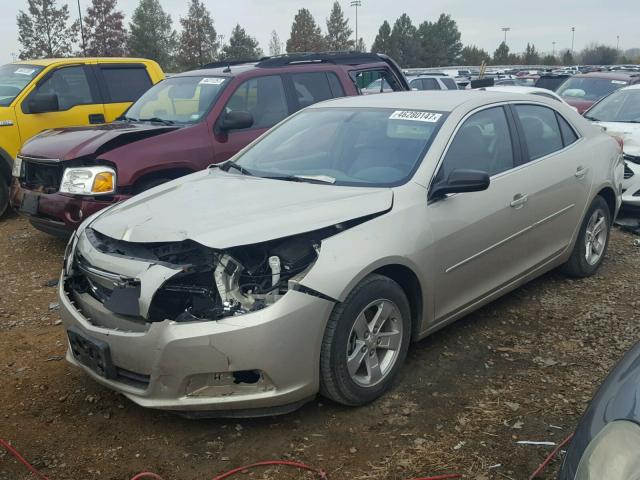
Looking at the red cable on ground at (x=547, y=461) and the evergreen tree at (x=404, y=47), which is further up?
the evergreen tree at (x=404, y=47)

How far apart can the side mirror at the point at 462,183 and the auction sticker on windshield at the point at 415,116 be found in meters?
0.55

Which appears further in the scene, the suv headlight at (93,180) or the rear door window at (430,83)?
the rear door window at (430,83)

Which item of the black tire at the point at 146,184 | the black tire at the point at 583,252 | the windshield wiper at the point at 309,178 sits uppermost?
the windshield wiper at the point at 309,178

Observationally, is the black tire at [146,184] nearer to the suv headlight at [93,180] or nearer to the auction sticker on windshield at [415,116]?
the suv headlight at [93,180]

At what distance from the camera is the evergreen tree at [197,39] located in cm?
4788

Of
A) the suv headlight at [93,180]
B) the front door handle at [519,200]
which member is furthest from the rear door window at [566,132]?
the suv headlight at [93,180]

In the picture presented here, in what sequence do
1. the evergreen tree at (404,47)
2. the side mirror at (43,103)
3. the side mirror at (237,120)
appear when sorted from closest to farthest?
the side mirror at (237,120), the side mirror at (43,103), the evergreen tree at (404,47)

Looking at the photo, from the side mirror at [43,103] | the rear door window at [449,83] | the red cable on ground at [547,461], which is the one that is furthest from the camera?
the rear door window at [449,83]

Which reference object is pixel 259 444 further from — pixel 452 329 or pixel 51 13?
pixel 51 13

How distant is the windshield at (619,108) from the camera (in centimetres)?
825

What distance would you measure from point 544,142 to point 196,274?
119 inches

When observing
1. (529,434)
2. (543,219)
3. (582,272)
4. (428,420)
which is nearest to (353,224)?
(428,420)

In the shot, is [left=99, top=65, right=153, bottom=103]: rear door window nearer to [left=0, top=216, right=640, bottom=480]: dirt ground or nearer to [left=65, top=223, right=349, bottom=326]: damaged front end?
[left=0, top=216, right=640, bottom=480]: dirt ground

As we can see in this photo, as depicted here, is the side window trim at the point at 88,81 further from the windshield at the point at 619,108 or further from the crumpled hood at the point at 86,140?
the windshield at the point at 619,108
